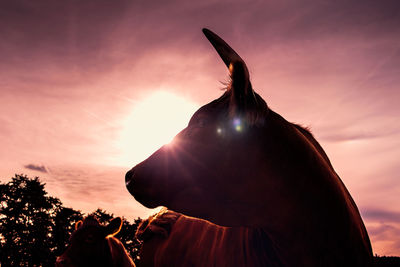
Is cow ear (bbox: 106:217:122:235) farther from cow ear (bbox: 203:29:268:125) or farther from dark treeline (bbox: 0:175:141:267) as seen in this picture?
dark treeline (bbox: 0:175:141:267)

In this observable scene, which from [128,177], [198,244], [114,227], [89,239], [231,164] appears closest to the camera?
[231,164]

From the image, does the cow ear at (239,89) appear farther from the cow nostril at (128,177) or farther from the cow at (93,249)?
the cow at (93,249)

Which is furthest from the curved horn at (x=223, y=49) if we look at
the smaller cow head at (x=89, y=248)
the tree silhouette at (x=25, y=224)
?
the tree silhouette at (x=25, y=224)

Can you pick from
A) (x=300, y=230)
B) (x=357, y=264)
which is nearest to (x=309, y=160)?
(x=300, y=230)

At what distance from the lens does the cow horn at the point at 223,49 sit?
4.98ft

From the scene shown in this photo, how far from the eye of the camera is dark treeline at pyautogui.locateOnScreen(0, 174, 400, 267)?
81.3 feet

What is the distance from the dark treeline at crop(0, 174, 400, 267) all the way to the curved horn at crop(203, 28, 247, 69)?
24031 millimetres

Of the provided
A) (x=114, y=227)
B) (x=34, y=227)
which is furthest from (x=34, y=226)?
(x=114, y=227)

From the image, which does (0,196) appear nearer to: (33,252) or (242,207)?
(33,252)

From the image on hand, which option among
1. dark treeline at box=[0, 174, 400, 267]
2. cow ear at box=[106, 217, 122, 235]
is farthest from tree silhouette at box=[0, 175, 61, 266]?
cow ear at box=[106, 217, 122, 235]

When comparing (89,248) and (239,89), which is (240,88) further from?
(89,248)

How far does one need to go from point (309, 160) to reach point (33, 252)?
1285 inches

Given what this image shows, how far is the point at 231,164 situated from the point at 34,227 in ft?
111

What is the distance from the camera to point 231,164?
171 centimetres
